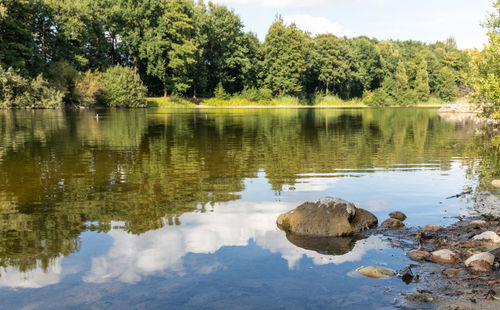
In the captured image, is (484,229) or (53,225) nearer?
(484,229)

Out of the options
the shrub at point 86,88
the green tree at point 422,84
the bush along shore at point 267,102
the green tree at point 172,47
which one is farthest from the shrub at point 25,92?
the green tree at point 422,84

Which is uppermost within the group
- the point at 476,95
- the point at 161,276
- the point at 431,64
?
the point at 431,64

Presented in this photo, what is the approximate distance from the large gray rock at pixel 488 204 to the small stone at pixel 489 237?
2.14m

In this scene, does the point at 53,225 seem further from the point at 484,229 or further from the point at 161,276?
the point at 484,229

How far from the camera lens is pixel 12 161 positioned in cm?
1666

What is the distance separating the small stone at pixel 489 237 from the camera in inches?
297

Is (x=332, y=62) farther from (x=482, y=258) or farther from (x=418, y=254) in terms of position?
(x=482, y=258)

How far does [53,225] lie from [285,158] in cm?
1138

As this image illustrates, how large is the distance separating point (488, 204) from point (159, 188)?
29.7 ft

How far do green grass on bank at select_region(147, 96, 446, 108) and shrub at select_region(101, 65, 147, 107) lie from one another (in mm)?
6209

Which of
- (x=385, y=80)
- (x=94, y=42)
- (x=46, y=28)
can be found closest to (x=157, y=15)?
(x=94, y=42)

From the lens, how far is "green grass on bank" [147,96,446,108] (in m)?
84.1

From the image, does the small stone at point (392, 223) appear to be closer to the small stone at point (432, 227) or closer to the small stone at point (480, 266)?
the small stone at point (432, 227)

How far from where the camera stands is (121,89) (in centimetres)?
7181
